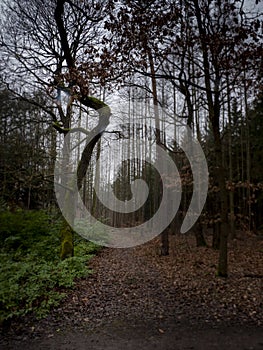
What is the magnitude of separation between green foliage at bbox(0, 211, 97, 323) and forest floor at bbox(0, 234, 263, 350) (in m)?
0.30

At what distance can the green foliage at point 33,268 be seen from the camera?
16.2 feet

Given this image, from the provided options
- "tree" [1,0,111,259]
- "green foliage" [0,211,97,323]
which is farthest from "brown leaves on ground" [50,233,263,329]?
"tree" [1,0,111,259]

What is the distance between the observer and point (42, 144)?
12477mm

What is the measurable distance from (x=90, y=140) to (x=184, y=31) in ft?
13.7

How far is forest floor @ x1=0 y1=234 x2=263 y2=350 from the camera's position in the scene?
12.5ft

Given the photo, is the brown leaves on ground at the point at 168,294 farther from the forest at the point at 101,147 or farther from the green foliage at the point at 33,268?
the green foliage at the point at 33,268

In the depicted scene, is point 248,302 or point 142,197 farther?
point 142,197

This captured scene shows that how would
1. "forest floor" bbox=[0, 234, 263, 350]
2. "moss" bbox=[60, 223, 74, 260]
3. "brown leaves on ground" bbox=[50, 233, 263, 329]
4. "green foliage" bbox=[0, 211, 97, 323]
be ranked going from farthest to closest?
"moss" bbox=[60, 223, 74, 260]
"green foliage" bbox=[0, 211, 97, 323]
"brown leaves on ground" bbox=[50, 233, 263, 329]
"forest floor" bbox=[0, 234, 263, 350]

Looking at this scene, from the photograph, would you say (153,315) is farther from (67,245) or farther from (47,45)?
(47,45)

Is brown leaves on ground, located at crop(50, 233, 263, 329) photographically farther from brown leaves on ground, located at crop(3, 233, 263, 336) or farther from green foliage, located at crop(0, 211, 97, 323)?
green foliage, located at crop(0, 211, 97, 323)

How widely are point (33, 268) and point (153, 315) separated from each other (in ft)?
10.7

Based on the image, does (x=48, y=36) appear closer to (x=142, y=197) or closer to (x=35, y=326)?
(x=35, y=326)

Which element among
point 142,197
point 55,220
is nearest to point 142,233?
point 142,197

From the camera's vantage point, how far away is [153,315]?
478cm
